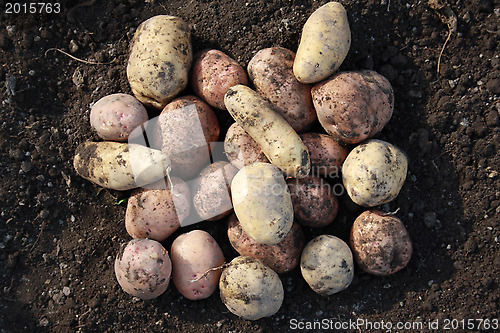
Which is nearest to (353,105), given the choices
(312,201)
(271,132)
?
(271,132)

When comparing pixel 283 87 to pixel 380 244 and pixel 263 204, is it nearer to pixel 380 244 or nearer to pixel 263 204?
pixel 263 204

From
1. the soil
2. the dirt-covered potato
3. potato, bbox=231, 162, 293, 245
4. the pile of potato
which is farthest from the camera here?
the soil

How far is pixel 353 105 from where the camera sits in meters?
2.19

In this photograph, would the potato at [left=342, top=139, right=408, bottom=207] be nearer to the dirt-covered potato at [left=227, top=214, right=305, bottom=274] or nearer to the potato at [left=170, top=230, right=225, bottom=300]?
the dirt-covered potato at [left=227, top=214, right=305, bottom=274]

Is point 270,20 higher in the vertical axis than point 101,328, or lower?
higher

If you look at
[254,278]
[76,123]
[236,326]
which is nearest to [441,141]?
[254,278]

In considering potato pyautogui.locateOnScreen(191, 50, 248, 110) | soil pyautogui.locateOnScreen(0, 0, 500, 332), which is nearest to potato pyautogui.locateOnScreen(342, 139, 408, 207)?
soil pyautogui.locateOnScreen(0, 0, 500, 332)

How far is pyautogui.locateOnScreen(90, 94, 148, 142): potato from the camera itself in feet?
7.63

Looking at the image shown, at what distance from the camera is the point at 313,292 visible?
2.42 meters

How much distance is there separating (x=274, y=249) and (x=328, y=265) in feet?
0.97

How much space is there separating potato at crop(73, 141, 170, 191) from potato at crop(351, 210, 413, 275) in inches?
44.3

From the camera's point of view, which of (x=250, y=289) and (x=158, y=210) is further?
(x=158, y=210)

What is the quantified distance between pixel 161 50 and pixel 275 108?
703 mm

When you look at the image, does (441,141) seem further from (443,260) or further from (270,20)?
(270,20)
